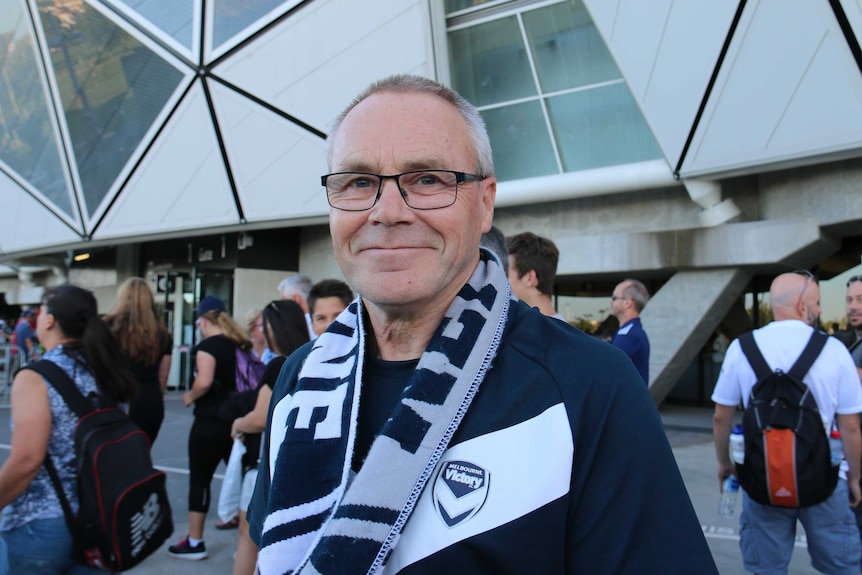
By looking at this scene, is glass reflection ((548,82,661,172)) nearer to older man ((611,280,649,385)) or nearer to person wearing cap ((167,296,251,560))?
older man ((611,280,649,385))

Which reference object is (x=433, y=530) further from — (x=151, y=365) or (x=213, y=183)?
(x=213, y=183)

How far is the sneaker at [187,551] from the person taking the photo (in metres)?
4.78

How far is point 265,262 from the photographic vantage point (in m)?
16.1

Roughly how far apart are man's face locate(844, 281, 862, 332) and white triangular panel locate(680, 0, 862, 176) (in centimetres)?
516

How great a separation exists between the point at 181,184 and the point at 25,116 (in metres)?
4.79

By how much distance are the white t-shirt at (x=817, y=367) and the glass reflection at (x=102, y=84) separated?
1267cm

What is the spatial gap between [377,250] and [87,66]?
15127 mm

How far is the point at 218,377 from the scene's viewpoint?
4871 millimetres

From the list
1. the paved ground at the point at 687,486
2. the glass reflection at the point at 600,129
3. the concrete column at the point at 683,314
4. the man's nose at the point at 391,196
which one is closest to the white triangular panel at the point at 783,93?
the glass reflection at the point at 600,129

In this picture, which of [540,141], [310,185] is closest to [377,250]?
[540,141]

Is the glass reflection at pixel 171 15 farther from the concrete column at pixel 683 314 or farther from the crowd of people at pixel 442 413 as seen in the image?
the crowd of people at pixel 442 413

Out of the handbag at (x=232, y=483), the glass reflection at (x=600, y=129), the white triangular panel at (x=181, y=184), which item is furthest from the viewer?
the white triangular panel at (x=181, y=184)

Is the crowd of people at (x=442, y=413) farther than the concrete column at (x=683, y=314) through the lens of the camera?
No

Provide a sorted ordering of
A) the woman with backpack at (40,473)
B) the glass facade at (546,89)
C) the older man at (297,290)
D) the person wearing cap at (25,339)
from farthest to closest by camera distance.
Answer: the person wearing cap at (25,339)
the glass facade at (546,89)
the older man at (297,290)
the woman with backpack at (40,473)
